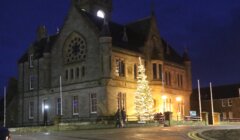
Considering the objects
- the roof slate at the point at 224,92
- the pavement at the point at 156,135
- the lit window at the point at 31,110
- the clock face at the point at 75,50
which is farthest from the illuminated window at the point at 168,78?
the pavement at the point at 156,135

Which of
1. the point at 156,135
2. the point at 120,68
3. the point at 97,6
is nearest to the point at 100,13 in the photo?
the point at 97,6

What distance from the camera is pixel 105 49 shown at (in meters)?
51.7

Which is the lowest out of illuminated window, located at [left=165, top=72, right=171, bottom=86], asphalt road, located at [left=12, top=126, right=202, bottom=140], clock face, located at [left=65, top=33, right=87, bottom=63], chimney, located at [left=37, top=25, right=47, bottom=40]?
asphalt road, located at [left=12, top=126, right=202, bottom=140]

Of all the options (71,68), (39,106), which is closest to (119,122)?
(71,68)

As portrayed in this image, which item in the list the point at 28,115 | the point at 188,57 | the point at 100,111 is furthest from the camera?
the point at 188,57

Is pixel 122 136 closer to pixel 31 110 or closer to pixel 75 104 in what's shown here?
pixel 75 104

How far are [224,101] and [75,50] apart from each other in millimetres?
42461

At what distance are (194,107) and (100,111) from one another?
45.0 meters

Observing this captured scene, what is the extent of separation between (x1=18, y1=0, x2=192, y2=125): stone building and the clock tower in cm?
21

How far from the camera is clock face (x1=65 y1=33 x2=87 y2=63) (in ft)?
184

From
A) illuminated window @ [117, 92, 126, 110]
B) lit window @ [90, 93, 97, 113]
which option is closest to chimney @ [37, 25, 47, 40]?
lit window @ [90, 93, 97, 113]

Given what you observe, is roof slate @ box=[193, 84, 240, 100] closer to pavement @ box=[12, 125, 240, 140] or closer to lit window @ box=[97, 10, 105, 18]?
lit window @ box=[97, 10, 105, 18]

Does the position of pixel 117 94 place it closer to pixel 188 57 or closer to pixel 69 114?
pixel 69 114

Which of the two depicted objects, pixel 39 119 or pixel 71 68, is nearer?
pixel 71 68
